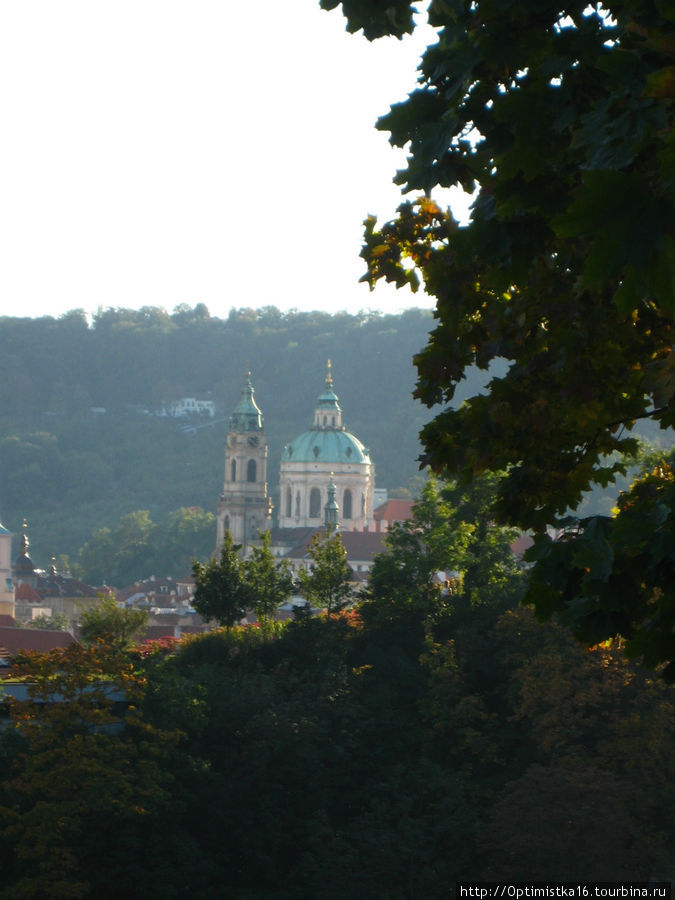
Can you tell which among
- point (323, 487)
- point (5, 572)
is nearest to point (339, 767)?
point (5, 572)

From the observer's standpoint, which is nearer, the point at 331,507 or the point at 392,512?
the point at 331,507

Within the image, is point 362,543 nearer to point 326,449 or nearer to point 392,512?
point 392,512

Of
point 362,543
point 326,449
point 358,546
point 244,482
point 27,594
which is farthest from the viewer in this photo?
point 326,449

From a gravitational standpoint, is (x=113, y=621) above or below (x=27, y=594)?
below

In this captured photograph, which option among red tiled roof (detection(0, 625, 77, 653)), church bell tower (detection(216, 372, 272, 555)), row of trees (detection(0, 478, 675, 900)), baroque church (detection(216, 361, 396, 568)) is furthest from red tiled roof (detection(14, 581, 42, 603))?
row of trees (detection(0, 478, 675, 900))

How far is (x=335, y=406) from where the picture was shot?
6211 inches

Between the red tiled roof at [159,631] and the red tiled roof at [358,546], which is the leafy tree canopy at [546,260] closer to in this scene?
the red tiled roof at [159,631]

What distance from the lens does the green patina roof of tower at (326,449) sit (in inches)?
5901

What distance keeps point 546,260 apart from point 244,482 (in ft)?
439

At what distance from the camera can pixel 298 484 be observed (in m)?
149

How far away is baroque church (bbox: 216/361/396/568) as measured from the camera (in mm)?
141500

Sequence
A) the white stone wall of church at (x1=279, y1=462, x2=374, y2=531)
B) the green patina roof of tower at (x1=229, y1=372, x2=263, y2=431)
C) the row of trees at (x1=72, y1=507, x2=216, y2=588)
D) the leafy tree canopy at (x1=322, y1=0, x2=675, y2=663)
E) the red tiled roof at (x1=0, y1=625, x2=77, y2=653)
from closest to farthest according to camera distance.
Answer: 1. the leafy tree canopy at (x1=322, y1=0, x2=675, y2=663)
2. the red tiled roof at (x1=0, y1=625, x2=77, y2=653)
3. the green patina roof of tower at (x1=229, y1=372, x2=263, y2=431)
4. the white stone wall of church at (x1=279, y1=462, x2=374, y2=531)
5. the row of trees at (x1=72, y1=507, x2=216, y2=588)

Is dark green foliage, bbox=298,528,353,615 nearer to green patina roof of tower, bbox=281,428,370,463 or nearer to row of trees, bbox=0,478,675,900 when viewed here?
row of trees, bbox=0,478,675,900

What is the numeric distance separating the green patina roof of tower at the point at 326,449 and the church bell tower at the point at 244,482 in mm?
8811
